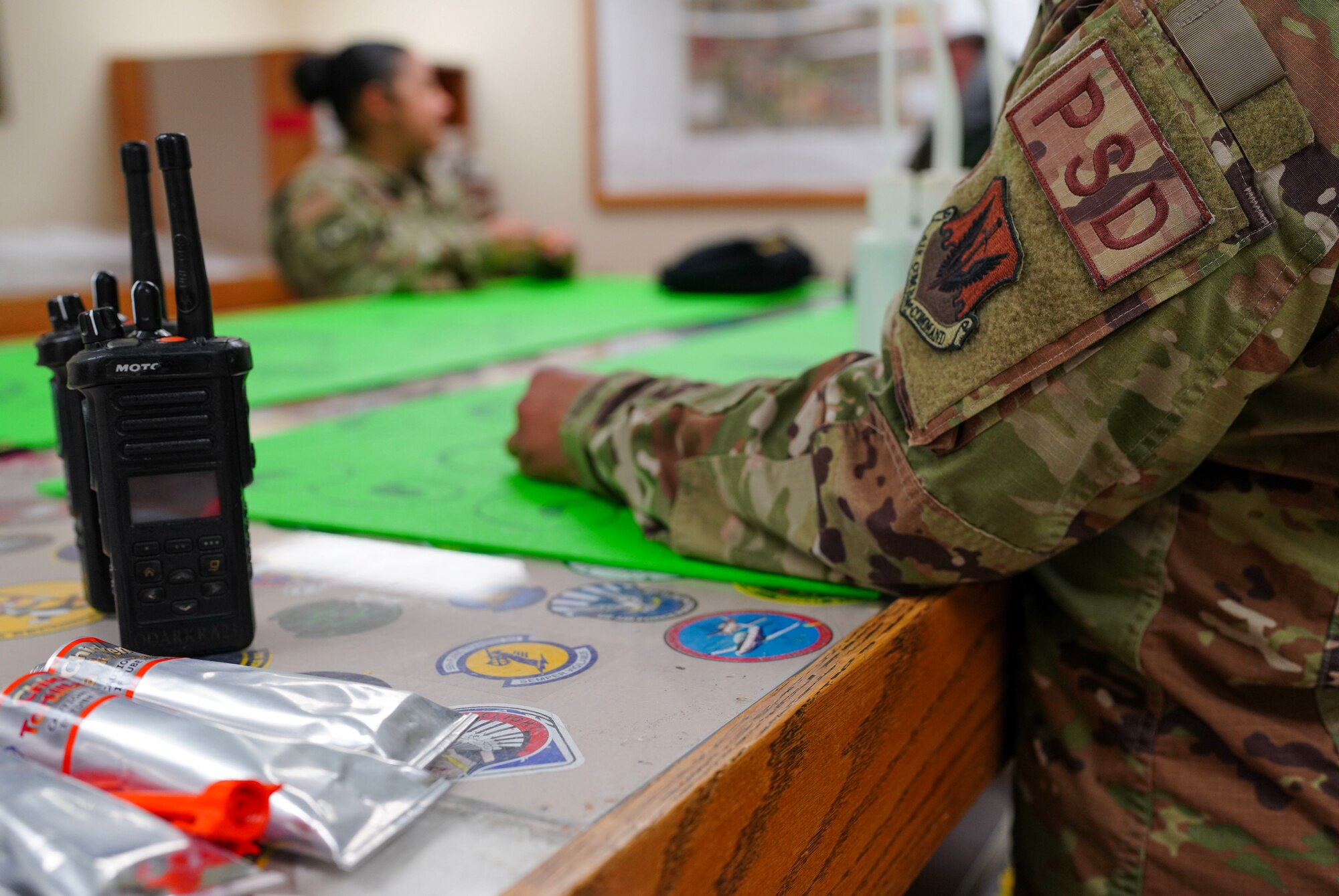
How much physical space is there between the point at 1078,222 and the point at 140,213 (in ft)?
1.31

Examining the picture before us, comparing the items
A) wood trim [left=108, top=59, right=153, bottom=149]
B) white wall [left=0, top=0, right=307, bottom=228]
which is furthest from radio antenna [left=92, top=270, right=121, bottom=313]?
wood trim [left=108, top=59, right=153, bottom=149]

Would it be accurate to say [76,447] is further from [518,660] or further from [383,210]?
[383,210]

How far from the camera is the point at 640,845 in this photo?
0.31 metres

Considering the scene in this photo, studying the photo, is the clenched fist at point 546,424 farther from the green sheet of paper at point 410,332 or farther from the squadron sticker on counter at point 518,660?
the green sheet of paper at point 410,332

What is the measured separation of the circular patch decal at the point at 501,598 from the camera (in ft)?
1.75

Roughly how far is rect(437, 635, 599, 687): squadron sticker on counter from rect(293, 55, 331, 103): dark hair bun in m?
2.36

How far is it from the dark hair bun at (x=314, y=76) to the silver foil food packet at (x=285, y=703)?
2412mm

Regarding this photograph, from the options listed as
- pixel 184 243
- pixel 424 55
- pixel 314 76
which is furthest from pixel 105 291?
pixel 424 55

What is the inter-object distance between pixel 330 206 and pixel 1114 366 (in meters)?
2.01

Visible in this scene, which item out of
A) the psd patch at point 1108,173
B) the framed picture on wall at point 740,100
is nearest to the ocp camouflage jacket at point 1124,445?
the psd patch at point 1108,173

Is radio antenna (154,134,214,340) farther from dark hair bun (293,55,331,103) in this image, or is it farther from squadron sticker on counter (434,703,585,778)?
dark hair bun (293,55,331,103)

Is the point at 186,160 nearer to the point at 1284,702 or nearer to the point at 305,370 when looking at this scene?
the point at 1284,702

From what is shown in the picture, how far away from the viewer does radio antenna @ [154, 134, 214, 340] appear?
438 millimetres

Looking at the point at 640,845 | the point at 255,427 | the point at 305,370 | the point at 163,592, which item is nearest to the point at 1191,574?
Answer: the point at 640,845
